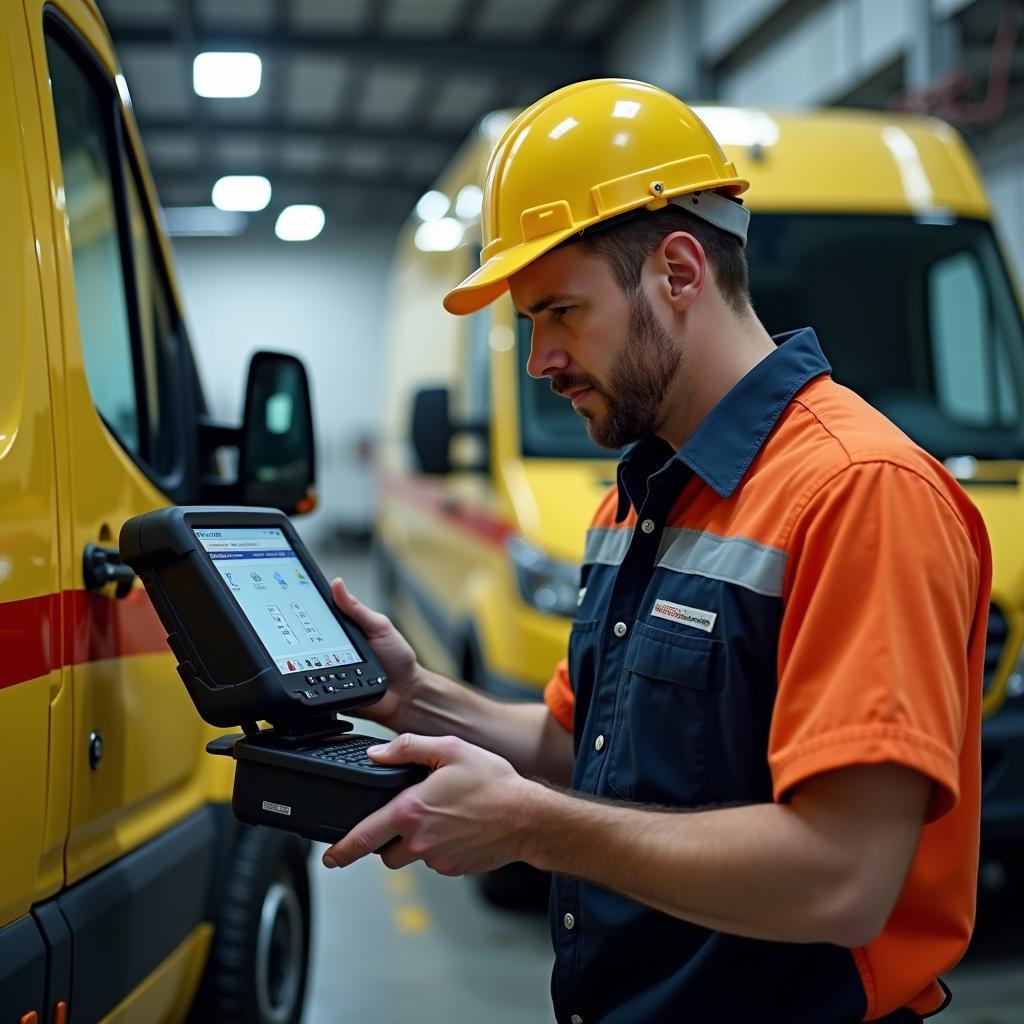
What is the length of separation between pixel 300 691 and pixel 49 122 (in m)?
0.90

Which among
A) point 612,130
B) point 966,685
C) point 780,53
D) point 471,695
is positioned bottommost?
point 471,695

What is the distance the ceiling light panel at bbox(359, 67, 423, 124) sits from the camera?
12719 mm

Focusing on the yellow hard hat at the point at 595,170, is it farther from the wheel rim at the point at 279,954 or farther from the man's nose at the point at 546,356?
the wheel rim at the point at 279,954

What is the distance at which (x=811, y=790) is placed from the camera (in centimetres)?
127

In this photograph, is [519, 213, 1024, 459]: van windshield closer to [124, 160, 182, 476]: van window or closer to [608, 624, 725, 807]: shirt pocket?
[124, 160, 182, 476]: van window

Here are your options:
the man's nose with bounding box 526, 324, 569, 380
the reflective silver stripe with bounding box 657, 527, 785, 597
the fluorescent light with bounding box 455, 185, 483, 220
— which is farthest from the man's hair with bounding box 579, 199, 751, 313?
the fluorescent light with bounding box 455, 185, 483, 220

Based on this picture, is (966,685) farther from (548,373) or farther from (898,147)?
(898,147)

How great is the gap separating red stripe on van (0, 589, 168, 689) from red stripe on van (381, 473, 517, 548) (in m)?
2.11

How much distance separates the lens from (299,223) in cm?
1795

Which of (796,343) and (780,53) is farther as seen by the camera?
(780,53)

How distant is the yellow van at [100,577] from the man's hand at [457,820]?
0.48 meters

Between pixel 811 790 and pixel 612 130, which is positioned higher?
pixel 612 130

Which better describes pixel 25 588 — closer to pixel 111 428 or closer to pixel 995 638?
pixel 111 428

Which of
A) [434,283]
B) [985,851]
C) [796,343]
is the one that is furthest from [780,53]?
[796,343]
